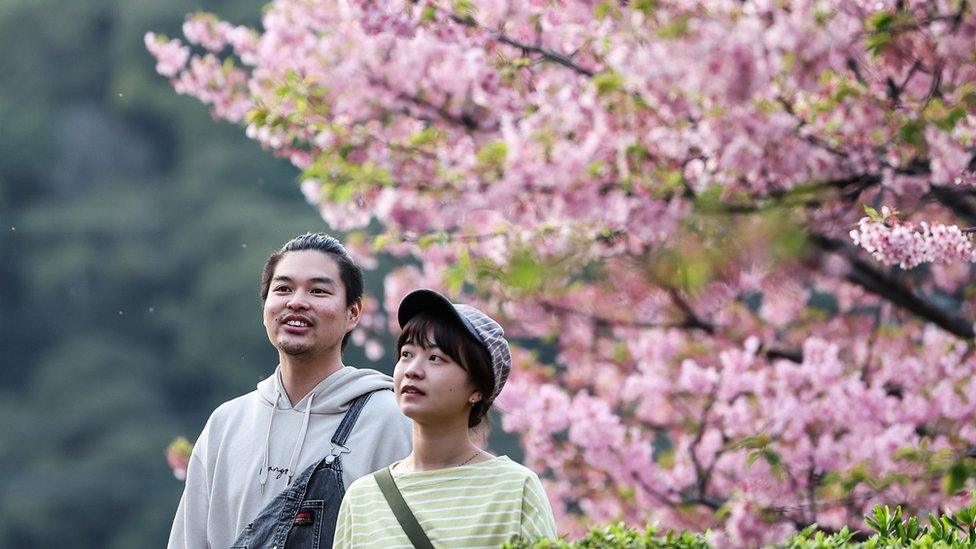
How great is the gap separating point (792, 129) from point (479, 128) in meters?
1.46

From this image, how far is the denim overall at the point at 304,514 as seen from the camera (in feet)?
7.06

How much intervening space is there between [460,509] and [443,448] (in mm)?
105

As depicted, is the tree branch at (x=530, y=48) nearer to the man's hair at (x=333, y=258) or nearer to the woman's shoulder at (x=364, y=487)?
the man's hair at (x=333, y=258)

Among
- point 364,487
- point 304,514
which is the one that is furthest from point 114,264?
point 364,487

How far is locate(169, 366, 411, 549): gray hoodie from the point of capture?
2244 mm

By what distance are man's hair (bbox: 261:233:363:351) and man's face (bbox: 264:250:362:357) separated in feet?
0.04

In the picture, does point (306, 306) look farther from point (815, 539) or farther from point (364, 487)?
point (815, 539)

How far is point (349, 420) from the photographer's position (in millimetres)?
2264

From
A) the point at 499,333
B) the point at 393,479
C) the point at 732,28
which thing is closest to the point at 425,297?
the point at 499,333

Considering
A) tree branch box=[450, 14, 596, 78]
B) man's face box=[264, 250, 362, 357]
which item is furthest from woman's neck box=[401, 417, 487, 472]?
tree branch box=[450, 14, 596, 78]

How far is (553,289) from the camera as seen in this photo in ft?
4.96

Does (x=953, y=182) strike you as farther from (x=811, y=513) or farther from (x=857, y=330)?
(x=857, y=330)

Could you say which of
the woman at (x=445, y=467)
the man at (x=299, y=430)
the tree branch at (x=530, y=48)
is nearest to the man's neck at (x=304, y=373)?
the man at (x=299, y=430)

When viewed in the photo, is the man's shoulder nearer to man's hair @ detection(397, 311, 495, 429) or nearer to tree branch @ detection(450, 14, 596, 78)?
man's hair @ detection(397, 311, 495, 429)
